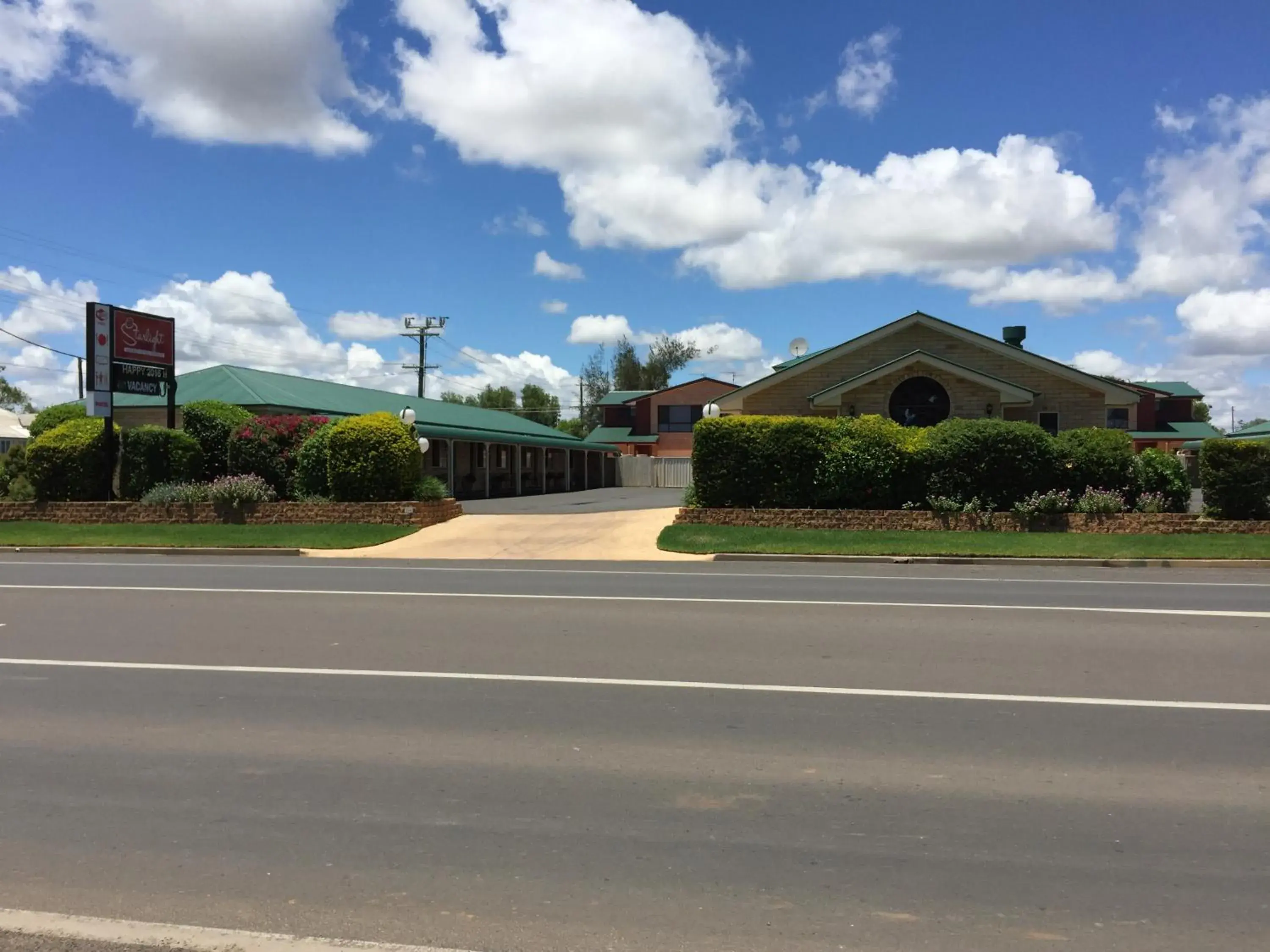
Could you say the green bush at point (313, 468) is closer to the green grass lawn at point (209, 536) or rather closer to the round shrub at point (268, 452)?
the round shrub at point (268, 452)

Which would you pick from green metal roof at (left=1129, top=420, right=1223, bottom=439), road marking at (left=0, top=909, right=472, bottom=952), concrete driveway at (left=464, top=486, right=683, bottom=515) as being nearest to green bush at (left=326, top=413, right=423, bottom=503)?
concrete driveway at (left=464, top=486, right=683, bottom=515)

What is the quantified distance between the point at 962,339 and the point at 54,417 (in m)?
28.4

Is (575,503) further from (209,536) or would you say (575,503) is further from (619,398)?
(619,398)

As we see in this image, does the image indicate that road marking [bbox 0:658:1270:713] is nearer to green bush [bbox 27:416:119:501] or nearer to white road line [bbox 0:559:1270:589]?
white road line [bbox 0:559:1270:589]

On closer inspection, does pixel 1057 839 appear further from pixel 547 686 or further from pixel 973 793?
pixel 547 686

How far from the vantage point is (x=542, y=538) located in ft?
66.5

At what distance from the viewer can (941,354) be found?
2822cm

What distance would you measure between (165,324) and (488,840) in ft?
83.3

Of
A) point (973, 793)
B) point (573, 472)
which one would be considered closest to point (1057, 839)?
point (973, 793)

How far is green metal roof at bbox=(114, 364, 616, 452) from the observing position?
31062 millimetres

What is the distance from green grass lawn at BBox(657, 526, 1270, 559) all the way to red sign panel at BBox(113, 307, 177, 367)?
611 inches

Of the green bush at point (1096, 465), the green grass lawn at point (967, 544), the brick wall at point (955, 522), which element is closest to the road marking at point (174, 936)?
the green grass lawn at point (967, 544)

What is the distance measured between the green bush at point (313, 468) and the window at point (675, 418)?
30.1 meters

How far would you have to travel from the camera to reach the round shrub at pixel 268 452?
2369cm
